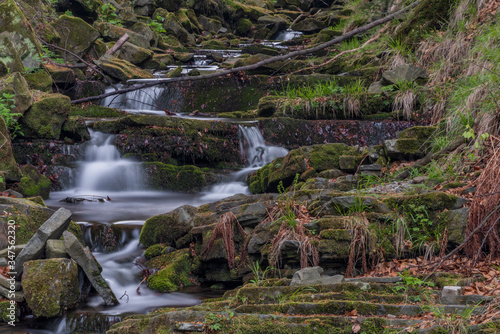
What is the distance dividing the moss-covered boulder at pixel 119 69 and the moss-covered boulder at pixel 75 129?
410cm

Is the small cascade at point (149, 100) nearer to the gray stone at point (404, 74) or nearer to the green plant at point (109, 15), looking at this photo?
the gray stone at point (404, 74)

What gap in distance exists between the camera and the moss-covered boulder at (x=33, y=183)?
811cm

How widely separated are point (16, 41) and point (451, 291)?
39.2 feet

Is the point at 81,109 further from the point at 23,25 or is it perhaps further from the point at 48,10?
the point at 48,10

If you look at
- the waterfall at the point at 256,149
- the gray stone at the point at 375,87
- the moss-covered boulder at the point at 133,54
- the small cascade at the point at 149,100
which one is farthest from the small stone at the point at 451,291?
the moss-covered boulder at the point at 133,54

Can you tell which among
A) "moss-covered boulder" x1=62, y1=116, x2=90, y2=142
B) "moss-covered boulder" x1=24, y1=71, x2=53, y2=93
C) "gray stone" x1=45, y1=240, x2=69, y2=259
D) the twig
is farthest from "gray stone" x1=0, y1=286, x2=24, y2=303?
"moss-covered boulder" x1=24, y1=71, x2=53, y2=93

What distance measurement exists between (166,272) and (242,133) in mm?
5381

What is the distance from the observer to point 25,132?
31.3ft

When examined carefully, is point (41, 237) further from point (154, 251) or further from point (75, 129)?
point (75, 129)

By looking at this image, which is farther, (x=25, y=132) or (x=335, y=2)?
(x=335, y=2)

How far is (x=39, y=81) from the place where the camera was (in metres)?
11.3

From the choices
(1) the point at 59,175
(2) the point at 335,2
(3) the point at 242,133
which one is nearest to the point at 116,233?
(1) the point at 59,175

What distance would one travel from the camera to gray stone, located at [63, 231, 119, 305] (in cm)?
485

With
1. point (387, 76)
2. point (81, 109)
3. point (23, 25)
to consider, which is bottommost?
point (81, 109)
